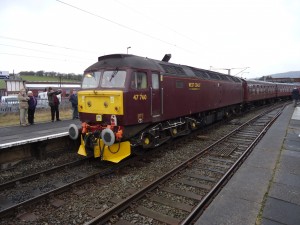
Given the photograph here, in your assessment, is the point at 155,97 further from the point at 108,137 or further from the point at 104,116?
the point at 108,137

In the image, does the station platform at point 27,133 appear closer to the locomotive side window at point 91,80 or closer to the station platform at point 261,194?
the locomotive side window at point 91,80

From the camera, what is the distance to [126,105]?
7.28 metres

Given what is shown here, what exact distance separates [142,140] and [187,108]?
11.1 feet

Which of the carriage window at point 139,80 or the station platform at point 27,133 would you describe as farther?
the station platform at point 27,133

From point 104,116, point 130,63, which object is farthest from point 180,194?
point 130,63

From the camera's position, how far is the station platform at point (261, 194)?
447 centimetres

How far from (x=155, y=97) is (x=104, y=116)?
1.83 meters

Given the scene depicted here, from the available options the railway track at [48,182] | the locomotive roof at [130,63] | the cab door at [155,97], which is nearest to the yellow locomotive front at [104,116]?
the locomotive roof at [130,63]

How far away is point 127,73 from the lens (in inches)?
293

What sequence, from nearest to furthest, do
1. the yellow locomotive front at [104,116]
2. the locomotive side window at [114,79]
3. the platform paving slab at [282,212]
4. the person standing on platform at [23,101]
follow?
1. the platform paving slab at [282,212]
2. the yellow locomotive front at [104,116]
3. the locomotive side window at [114,79]
4. the person standing on platform at [23,101]

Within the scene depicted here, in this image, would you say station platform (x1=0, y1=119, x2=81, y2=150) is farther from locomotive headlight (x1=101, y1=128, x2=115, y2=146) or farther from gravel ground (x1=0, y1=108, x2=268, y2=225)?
locomotive headlight (x1=101, y1=128, x2=115, y2=146)

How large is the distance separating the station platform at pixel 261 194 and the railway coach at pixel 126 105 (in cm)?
297

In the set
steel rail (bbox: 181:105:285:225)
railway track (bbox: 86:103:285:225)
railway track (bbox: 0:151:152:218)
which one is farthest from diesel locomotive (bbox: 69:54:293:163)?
steel rail (bbox: 181:105:285:225)

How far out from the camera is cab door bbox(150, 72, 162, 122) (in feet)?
27.3
